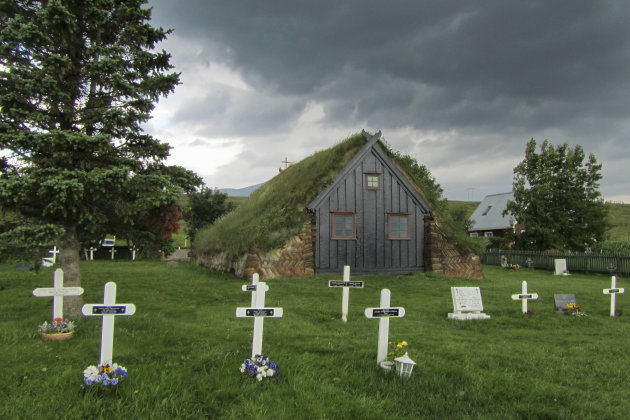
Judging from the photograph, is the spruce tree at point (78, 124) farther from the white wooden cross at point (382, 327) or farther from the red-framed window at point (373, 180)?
the red-framed window at point (373, 180)

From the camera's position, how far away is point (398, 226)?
2058 centimetres

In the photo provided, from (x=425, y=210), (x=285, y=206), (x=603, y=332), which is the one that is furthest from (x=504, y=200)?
(x=603, y=332)

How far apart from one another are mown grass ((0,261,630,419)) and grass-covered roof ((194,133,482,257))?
23.9 feet

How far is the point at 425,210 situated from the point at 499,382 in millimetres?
15760

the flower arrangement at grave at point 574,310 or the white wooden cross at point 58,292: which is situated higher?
the white wooden cross at point 58,292

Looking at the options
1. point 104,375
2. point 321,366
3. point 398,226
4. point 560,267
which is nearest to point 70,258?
point 104,375

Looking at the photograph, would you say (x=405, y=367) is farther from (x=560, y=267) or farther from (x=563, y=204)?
(x=563, y=204)

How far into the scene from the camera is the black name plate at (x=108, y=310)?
543 centimetres

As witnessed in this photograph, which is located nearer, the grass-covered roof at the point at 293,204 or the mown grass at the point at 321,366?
the mown grass at the point at 321,366

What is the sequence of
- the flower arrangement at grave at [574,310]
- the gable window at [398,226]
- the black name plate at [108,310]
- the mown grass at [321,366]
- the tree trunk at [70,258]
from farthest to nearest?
the gable window at [398,226]
the flower arrangement at grave at [574,310]
the tree trunk at [70,258]
the black name plate at [108,310]
the mown grass at [321,366]

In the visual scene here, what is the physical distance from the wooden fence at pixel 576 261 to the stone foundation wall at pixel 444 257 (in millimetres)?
7291

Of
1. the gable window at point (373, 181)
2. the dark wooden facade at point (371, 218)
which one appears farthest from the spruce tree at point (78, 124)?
the gable window at point (373, 181)

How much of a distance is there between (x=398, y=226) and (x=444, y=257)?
9.31 feet

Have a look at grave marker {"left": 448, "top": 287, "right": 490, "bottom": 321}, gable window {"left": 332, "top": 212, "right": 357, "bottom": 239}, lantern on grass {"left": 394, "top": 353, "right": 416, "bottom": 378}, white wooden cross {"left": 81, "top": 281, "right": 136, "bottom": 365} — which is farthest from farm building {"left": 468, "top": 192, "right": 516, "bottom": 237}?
white wooden cross {"left": 81, "top": 281, "right": 136, "bottom": 365}
